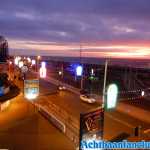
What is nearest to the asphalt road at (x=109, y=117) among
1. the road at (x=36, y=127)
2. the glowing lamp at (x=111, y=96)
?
the road at (x=36, y=127)

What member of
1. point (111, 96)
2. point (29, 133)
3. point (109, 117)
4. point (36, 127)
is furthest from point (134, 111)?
point (111, 96)

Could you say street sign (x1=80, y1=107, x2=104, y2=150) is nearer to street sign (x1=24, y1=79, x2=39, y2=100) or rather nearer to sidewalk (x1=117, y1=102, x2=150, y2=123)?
street sign (x1=24, y1=79, x2=39, y2=100)

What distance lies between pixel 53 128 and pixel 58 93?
20.5 m

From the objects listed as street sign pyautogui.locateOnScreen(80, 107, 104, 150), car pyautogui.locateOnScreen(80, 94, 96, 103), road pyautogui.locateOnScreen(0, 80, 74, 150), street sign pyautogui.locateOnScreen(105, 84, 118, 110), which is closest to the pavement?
road pyautogui.locateOnScreen(0, 80, 74, 150)

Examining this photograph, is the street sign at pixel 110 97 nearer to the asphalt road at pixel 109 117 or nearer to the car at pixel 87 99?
the asphalt road at pixel 109 117

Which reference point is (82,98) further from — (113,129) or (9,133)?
(9,133)

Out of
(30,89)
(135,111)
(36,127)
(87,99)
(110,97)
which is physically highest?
(110,97)

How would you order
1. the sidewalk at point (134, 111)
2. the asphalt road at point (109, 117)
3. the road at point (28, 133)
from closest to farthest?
the road at point (28, 133)
the asphalt road at point (109, 117)
the sidewalk at point (134, 111)

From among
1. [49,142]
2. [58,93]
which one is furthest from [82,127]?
[58,93]

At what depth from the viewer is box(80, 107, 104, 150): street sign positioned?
10991 millimetres

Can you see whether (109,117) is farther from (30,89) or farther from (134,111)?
(30,89)

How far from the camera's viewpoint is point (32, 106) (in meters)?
29.6

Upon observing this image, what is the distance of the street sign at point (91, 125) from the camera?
1099 cm

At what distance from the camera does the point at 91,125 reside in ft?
37.5
